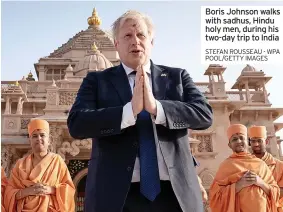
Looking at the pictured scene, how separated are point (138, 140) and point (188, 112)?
26 cm

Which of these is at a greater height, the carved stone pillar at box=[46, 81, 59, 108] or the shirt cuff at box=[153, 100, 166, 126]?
the carved stone pillar at box=[46, 81, 59, 108]

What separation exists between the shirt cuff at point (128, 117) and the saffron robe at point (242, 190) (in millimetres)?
2914

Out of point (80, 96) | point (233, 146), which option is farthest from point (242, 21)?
point (80, 96)

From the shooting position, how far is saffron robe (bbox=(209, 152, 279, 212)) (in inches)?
167

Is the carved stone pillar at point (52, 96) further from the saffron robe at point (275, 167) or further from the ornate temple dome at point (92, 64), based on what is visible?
the saffron robe at point (275, 167)

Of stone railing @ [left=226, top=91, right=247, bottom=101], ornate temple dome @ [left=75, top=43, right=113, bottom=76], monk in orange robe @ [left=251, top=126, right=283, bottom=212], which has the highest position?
ornate temple dome @ [left=75, top=43, right=113, bottom=76]

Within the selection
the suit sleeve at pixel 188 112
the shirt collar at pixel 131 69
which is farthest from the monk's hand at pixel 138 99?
the shirt collar at pixel 131 69

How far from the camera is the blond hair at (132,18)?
6.27ft

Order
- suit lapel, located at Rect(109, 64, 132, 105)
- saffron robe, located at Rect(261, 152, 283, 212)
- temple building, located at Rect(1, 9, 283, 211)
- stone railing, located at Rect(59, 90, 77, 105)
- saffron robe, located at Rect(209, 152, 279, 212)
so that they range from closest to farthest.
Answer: suit lapel, located at Rect(109, 64, 132, 105) < saffron robe, located at Rect(209, 152, 279, 212) < saffron robe, located at Rect(261, 152, 283, 212) < temple building, located at Rect(1, 9, 283, 211) < stone railing, located at Rect(59, 90, 77, 105)

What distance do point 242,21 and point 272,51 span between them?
497 mm

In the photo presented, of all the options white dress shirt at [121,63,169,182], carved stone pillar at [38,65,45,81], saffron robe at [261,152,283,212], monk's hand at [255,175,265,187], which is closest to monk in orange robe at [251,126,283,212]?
saffron robe at [261,152,283,212]

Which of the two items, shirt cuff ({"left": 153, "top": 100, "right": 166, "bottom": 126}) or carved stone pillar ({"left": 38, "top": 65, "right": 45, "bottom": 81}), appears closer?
shirt cuff ({"left": 153, "top": 100, "right": 166, "bottom": 126})

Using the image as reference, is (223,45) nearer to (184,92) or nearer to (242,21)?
(242,21)

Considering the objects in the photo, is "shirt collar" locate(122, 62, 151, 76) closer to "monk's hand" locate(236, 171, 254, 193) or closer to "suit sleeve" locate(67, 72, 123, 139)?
"suit sleeve" locate(67, 72, 123, 139)
